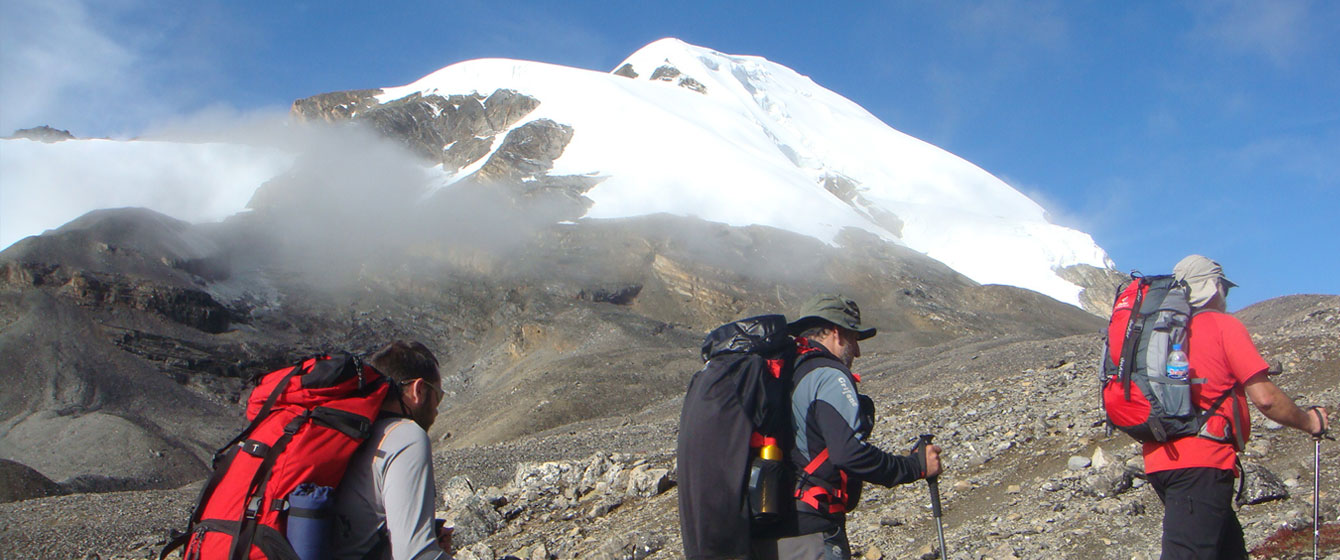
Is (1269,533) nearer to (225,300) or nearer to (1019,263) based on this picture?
(225,300)

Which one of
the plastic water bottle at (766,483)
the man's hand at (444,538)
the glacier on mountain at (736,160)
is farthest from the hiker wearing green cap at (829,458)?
the glacier on mountain at (736,160)

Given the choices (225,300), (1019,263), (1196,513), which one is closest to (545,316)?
(225,300)

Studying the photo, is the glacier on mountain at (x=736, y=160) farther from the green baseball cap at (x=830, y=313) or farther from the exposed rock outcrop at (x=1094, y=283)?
the green baseball cap at (x=830, y=313)

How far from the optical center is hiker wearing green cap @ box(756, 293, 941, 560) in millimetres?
3484

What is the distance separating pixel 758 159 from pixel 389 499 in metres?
101

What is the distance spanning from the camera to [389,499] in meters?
2.89

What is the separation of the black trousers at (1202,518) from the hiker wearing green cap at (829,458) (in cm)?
97

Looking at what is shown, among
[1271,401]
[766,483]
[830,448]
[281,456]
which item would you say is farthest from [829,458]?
[281,456]

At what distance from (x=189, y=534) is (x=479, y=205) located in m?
77.1

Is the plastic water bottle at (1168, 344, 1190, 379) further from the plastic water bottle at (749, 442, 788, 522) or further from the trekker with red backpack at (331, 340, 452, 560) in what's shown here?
the trekker with red backpack at (331, 340, 452, 560)

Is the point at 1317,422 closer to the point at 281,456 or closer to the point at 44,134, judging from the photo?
the point at 281,456

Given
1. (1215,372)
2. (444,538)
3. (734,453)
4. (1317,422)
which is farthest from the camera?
(1317,422)

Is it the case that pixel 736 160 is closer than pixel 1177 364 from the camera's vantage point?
No

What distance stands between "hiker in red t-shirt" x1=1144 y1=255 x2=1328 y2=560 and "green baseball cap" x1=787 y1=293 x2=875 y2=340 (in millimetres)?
1263
